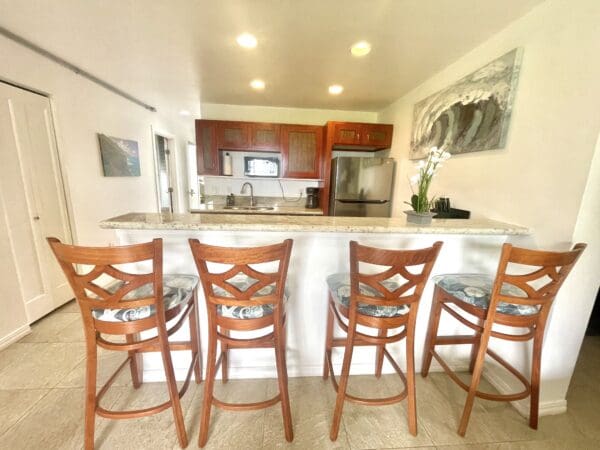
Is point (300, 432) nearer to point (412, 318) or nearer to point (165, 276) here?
point (412, 318)

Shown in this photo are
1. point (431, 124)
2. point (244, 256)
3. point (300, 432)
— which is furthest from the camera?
point (431, 124)

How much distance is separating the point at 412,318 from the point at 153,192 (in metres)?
4.13

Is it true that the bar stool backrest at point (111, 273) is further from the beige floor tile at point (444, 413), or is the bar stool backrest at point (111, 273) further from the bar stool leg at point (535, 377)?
the bar stool leg at point (535, 377)

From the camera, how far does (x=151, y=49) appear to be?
201 cm

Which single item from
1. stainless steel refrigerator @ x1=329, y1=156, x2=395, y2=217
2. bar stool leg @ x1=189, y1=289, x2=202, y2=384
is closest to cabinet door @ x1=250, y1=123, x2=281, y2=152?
stainless steel refrigerator @ x1=329, y1=156, x2=395, y2=217

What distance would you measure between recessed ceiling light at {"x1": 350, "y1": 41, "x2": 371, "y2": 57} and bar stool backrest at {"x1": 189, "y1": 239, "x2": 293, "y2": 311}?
1745 millimetres

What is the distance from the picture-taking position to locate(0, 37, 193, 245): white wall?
204cm

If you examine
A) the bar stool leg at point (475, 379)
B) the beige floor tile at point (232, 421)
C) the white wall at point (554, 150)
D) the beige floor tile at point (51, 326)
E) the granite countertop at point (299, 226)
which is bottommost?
the beige floor tile at point (232, 421)

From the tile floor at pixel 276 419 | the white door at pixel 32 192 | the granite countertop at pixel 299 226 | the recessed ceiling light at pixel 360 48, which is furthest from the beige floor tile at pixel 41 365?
the recessed ceiling light at pixel 360 48

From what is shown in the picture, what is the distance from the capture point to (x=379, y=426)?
134 centimetres

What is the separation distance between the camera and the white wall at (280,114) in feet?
11.8

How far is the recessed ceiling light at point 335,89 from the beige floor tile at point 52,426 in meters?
3.29

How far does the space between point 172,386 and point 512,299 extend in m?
1.66


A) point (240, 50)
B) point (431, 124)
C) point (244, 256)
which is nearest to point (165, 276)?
point (244, 256)
